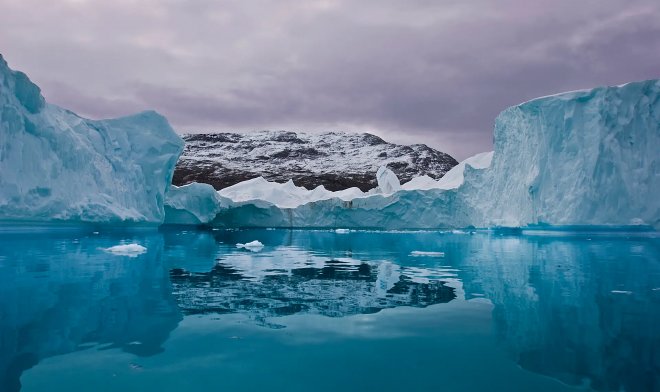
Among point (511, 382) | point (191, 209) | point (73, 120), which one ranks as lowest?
point (511, 382)

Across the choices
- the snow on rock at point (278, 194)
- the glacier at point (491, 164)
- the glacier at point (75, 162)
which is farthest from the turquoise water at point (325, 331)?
the snow on rock at point (278, 194)

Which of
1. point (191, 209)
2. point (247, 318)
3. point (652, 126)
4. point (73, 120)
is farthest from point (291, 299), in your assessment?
point (191, 209)

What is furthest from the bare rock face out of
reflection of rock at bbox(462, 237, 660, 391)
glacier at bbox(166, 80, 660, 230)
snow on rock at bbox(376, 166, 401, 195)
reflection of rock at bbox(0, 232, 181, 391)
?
reflection of rock at bbox(0, 232, 181, 391)

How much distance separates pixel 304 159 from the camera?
115 meters

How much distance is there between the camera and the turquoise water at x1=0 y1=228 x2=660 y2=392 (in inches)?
130

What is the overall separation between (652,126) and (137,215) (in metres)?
22.8

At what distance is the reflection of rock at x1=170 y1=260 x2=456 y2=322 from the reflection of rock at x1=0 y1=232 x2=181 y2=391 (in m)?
0.43

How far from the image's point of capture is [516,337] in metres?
4.41

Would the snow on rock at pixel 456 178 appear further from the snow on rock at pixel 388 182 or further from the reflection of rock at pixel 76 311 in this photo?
the reflection of rock at pixel 76 311

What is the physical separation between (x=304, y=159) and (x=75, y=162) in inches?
3793

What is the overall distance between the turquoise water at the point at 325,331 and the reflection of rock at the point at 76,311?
0.02 metres

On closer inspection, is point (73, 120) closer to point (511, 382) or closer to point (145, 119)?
point (145, 119)

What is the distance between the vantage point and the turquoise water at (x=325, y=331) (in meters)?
3.30

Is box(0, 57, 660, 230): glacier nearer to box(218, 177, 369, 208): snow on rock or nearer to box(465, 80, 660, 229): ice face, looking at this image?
box(465, 80, 660, 229): ice face
